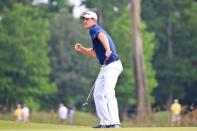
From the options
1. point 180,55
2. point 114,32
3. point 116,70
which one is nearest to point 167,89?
point 180,55

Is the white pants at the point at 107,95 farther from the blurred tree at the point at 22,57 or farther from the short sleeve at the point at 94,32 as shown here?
the blurred tree at the point at 22,57

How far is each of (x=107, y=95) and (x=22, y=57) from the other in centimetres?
5048

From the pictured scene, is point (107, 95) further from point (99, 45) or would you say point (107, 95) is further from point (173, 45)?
point (173, 45)

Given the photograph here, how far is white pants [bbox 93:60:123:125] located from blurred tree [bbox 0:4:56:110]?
49256 mm

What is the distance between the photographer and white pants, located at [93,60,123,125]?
1060 cm

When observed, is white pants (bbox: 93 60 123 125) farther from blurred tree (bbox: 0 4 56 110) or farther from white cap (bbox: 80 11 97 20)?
blurred tree (bbox: 0 4 56 110)

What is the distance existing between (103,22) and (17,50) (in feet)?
68.4

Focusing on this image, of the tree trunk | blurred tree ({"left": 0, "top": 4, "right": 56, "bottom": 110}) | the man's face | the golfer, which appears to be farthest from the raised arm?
blurred tree ({"left": 0, "top": 4, "right": 56, "bottom": 110})

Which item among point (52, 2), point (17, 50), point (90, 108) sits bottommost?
point (90, 108)

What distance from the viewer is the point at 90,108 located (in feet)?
205

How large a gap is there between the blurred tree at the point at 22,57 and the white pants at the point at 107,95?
162 feet

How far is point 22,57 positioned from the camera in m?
60.7

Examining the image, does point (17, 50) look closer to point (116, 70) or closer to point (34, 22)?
point (34, 22)

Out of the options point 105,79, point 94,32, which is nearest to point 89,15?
point 94,32
